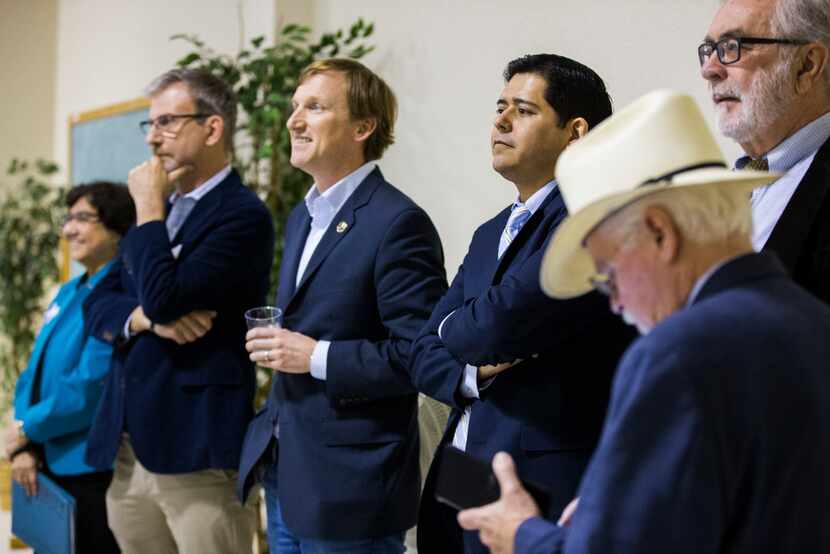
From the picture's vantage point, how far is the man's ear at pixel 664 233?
3.24 feet

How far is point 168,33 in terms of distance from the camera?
484 cm

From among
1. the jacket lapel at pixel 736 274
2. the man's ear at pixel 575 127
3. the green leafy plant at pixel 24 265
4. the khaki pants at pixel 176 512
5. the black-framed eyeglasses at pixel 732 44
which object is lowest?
the khaki pants at pixel 176 512

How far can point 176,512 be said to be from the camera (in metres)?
2.40

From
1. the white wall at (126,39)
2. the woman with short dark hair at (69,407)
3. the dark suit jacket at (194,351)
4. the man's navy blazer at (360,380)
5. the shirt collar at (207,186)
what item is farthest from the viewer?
the white wall at (126,39)

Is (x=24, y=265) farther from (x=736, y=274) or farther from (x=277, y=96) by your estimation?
(x=736, y=274)

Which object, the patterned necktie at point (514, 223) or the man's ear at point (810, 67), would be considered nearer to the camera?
the man's ear at point (810, 67)

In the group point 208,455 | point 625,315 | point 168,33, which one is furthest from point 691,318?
point 168,33

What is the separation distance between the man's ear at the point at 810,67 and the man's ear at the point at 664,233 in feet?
2.56

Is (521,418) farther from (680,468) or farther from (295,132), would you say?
(295,132)

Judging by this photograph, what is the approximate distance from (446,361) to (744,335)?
88 centimetres

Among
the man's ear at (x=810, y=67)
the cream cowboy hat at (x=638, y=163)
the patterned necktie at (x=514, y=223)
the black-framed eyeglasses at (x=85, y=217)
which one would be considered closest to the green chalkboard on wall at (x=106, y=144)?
the black-framed eyeglasses at (x=85, y=217)

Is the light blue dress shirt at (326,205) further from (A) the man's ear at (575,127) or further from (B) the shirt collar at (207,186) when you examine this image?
(A) the man's ear at (575,127)

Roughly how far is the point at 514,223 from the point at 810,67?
595 mm

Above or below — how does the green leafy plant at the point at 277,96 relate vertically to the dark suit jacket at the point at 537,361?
above
